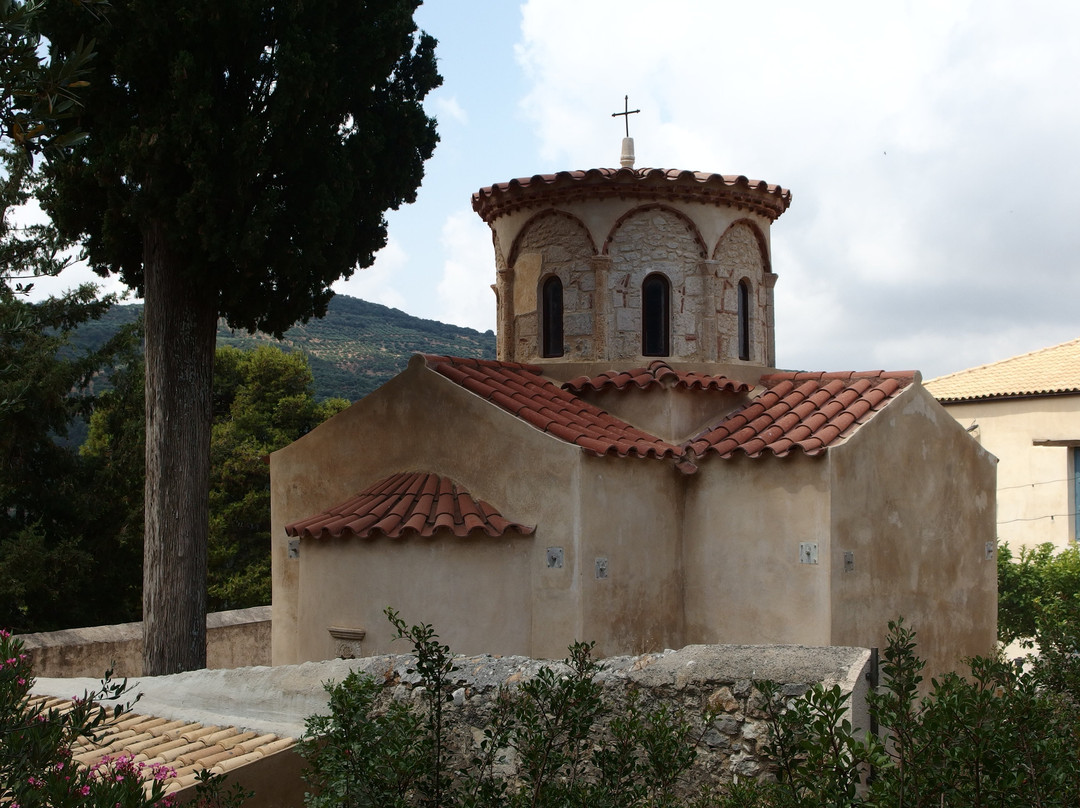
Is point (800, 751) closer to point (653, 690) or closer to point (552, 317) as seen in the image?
point (653, 690)

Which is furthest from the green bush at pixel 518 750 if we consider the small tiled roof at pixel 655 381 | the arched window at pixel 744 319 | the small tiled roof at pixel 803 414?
the arched window at pixel 744 319

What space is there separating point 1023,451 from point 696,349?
10602 millimetres

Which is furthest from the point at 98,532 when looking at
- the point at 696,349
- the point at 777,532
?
→ the point at 777,532

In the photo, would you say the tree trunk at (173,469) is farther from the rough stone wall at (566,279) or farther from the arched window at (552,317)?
the arched window at (552,317)

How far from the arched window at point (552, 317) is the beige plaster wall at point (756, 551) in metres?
2.76

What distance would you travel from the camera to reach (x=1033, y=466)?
1936 centimetres

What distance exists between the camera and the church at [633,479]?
30.6 ft

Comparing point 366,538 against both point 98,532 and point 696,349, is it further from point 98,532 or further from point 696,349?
point 98,532

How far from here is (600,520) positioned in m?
9.53

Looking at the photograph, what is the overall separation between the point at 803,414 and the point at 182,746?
680 centimetres

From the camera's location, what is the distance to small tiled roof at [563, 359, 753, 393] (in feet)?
35.9

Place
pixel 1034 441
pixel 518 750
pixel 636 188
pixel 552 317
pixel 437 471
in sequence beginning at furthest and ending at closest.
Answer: pixel 1034 441, pixel 552 317, pixel 636 188, pixel 437 471, pixel 518 750

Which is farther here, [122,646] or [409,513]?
[122,646]

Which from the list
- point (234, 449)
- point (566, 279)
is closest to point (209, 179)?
point (566, 279)
